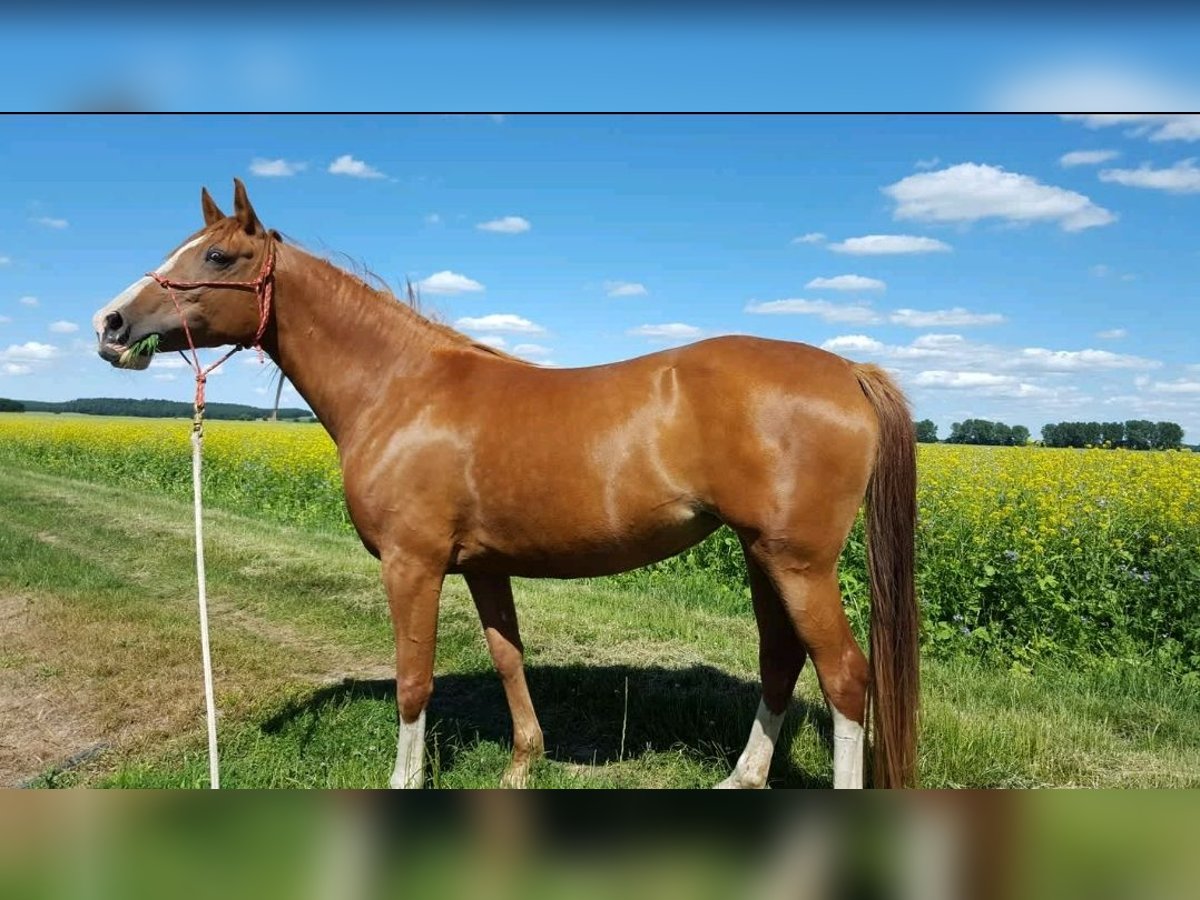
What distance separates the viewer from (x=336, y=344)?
4.12 metres

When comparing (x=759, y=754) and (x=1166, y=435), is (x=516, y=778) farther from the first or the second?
(x=1166, y=435)

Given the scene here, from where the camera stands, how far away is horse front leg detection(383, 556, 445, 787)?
373cm

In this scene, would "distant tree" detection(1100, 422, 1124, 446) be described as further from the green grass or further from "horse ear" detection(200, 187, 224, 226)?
"horse ear" detection(200, 187, 224, 226)

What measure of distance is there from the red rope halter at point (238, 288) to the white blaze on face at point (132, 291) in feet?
0.13

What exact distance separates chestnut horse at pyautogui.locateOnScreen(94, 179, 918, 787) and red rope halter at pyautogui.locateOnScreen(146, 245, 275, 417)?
0.01m

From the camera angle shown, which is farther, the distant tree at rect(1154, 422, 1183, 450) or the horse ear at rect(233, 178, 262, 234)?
the distant tree at rect(1154, 422, 1183, 450)

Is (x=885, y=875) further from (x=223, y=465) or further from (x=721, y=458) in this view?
(x=223, y=465)

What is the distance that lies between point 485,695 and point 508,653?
135 cm

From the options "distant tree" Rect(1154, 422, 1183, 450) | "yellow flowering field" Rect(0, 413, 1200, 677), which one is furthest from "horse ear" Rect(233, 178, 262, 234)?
"distant tree" Rect(1154, 422, 1183, 450)

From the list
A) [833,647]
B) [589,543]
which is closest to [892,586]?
[833,647]

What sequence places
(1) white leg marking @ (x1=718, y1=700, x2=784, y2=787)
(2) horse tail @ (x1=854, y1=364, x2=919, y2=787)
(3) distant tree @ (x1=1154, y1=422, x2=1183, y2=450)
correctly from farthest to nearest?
(3) distant tree @ (x1=1154, y1=422, x2=1183, y2=450) < (1) white leg marking @ (x1=718, y1=700, x2=784, y2=787) < (2) horse tail @ (x1=854, y1=364, x2=919, y2=787)

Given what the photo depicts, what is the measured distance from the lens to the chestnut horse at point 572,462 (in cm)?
334

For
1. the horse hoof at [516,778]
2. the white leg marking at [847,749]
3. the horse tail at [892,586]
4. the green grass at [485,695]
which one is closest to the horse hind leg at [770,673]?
the green grass at [485,695]

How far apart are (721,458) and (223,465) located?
59.1ft
